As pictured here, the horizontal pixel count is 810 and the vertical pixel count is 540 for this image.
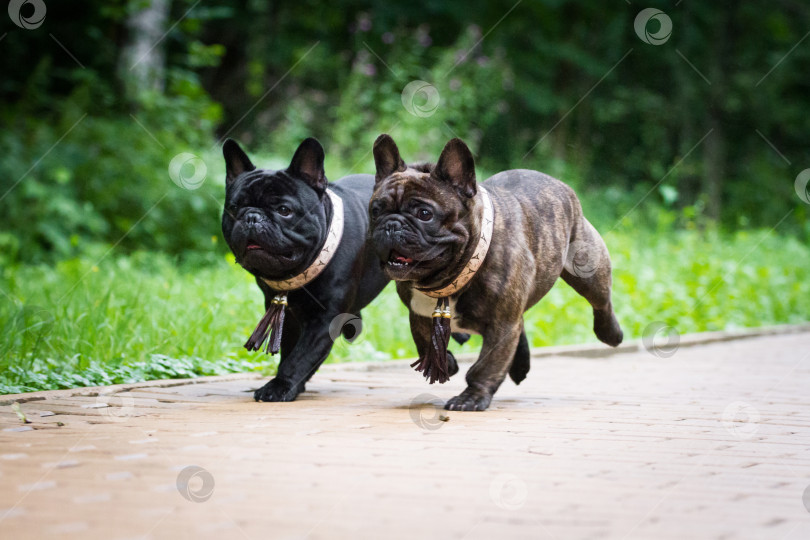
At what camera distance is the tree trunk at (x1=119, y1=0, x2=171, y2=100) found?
13047mm

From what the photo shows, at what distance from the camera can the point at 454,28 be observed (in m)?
17.8

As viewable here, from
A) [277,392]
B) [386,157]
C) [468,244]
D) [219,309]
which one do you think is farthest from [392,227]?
[219,309]

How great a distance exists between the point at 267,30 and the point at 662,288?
32.8 ft

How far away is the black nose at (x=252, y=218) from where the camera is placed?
15.4ft

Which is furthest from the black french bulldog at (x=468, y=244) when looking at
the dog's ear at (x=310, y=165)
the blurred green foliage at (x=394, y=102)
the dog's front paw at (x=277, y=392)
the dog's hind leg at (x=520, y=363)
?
the blurred green foliage at (x=394, y=102)

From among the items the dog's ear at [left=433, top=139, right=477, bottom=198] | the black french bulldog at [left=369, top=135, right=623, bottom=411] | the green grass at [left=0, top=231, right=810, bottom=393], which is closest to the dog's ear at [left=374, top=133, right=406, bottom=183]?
the black french bulldog at [left=369, top=135, right=623, bottom=411]

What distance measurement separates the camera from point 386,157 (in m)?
4.79

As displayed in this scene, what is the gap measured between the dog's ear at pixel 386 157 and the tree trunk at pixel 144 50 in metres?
8.96

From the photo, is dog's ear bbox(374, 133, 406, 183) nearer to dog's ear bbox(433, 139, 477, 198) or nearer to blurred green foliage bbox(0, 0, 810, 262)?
dog's ear bbox(433, 139, 477, 198)

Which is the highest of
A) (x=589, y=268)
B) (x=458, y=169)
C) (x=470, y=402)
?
(x=458, y=169)

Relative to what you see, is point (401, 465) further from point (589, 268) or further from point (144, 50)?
point (144, 50)

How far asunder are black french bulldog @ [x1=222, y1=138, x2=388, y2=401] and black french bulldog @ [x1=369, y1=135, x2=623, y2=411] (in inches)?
13.1

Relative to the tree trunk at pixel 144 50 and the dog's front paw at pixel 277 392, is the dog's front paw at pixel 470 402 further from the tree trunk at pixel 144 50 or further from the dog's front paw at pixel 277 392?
the tree trunk at pixel 144 50

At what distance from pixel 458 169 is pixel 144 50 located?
996 cm
